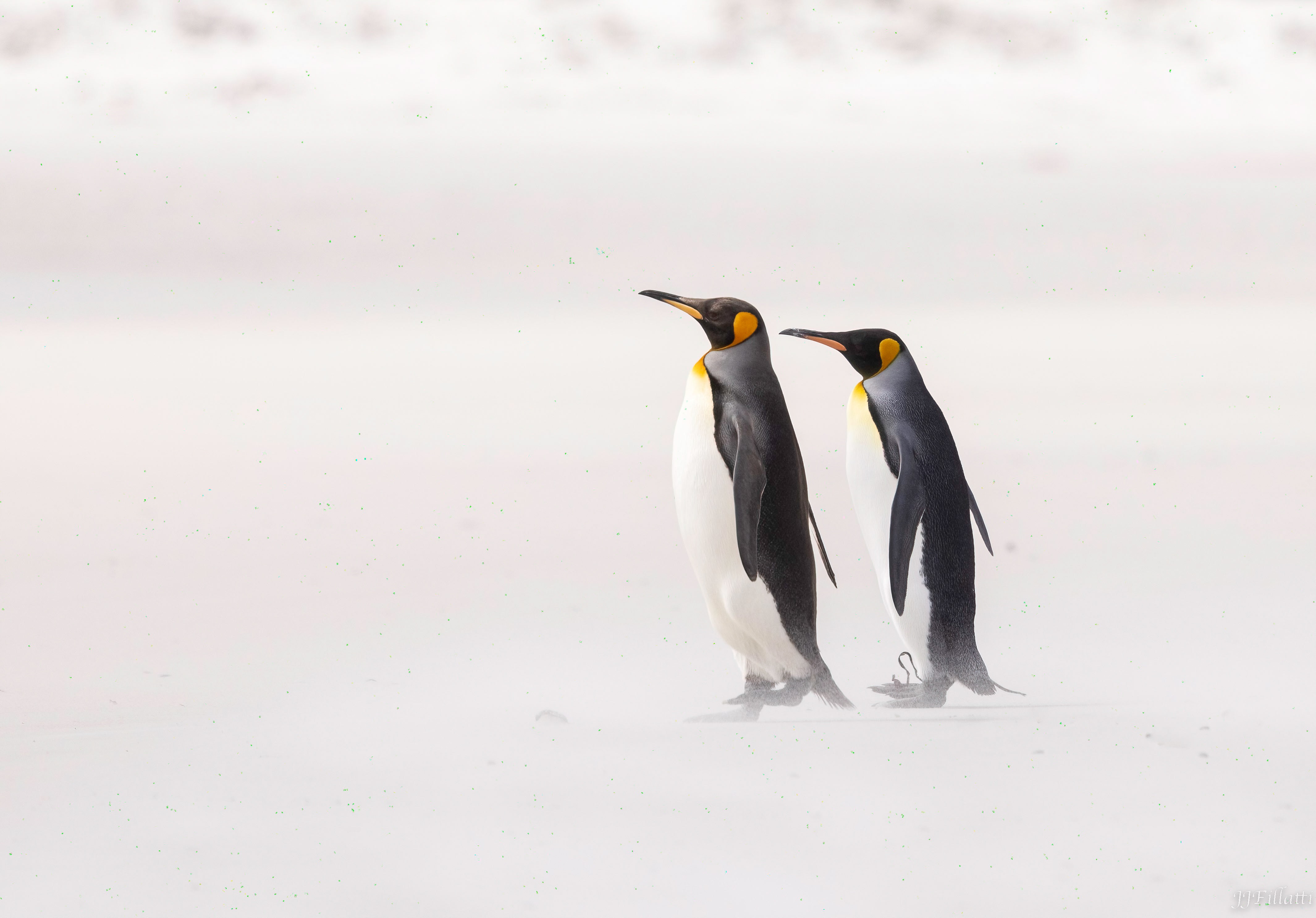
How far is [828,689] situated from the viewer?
3.97 meters

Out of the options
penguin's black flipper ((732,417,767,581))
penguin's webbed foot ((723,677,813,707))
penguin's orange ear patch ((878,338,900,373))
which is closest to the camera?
penguin's black flipper ((732,417,767,581))

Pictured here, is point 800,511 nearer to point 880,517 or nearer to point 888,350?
point 880,517

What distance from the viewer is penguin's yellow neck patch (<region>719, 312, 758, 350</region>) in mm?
3998

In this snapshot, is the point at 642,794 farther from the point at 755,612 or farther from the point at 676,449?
the point at 676,449

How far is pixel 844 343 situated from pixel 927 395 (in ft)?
0.86

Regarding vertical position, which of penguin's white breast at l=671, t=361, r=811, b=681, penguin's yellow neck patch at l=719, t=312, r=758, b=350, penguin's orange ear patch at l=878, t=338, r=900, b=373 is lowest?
penguin's white breast at l=671, t=361, r=811, b=681

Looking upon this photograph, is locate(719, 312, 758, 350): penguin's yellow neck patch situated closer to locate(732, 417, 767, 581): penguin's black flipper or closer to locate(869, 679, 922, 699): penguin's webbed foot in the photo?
locate(732, 417, 767, 581): penguin's black flipper

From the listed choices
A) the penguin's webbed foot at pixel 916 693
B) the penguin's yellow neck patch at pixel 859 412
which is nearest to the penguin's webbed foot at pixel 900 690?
the penguin's webbed foot at pixel 916 693

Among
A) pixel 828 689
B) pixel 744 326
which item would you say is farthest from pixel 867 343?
pixel 828 689

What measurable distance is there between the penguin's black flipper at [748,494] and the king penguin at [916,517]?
13.7 inches

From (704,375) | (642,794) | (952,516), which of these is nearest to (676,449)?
(704,375)

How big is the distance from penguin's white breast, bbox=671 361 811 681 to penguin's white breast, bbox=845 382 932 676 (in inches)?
12.0

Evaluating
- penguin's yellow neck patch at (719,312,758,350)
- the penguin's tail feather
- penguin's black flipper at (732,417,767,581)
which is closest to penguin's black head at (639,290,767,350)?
penguin's yellow neck patch at (719,312,758,350)

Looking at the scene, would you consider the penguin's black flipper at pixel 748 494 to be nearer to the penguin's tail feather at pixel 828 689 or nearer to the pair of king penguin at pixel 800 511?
the pair of king penguin at pixel 800 511
